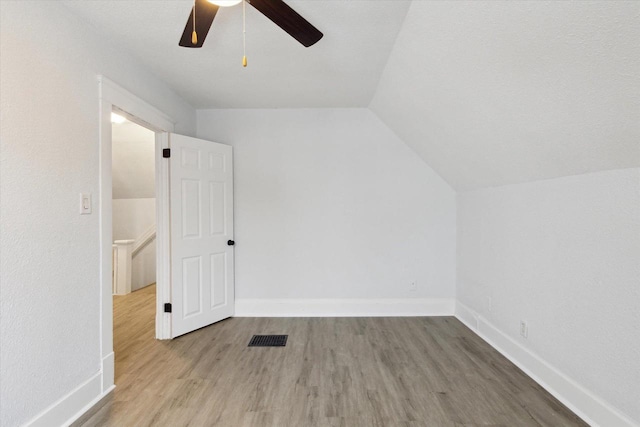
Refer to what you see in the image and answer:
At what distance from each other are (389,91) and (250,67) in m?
1.29

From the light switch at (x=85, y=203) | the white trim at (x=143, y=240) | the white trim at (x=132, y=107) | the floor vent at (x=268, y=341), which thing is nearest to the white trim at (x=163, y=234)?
the white trim at (x=132, y=107)

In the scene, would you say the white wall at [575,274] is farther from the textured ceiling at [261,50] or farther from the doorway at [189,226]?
the doorway at [189,226]

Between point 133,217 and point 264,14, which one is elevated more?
point 264,14

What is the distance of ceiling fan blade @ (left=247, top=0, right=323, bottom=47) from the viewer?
1457mm

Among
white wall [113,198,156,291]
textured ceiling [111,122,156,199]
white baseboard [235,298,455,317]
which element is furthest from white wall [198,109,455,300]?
white wall [113,198,156,291]

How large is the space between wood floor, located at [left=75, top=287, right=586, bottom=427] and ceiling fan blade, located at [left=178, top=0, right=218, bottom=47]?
2.20 meters

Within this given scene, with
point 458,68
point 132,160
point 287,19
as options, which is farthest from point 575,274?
point 132,160

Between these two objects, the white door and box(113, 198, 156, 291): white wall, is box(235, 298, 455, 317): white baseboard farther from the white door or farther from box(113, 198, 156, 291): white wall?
box(113, 198, 156, 291): white wall

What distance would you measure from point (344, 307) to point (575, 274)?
229cm

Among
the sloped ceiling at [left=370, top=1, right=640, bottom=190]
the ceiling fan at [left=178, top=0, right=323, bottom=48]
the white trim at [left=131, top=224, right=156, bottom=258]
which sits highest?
the ceiling fan at [left=178, top=0, right=323, bottom=48]

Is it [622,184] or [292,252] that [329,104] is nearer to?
[292,252]

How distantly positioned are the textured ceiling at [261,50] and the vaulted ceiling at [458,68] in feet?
0.04

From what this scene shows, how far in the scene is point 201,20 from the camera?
5.22 feet

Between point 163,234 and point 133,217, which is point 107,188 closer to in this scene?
point 163,234
